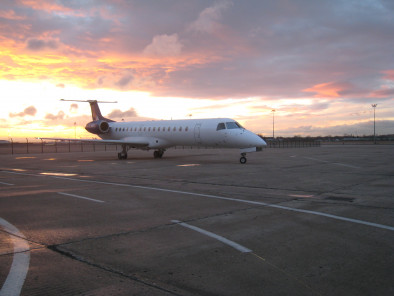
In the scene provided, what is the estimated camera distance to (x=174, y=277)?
4.13 m

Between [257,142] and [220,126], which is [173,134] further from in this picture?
[257,142]

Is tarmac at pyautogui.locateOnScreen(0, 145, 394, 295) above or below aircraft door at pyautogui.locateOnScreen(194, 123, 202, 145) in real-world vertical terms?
below

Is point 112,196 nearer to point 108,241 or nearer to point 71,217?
point 71,217

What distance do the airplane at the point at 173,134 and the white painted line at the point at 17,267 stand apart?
698 inches

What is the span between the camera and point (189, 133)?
85.2ft

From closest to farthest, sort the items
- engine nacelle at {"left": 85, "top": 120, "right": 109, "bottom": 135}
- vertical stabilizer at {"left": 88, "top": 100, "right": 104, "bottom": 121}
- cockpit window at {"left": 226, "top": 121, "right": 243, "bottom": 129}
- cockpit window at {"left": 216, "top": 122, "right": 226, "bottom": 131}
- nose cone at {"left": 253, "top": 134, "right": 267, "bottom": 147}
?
1. nose cone at {"left": 253, "top": 134, "right": 267, "bottom": 147}
2. cockpit window at {"left": 226, "top": 121, "right": 243, "bottom": 129}
3. cockpit window at {"left": 216, "top": 122, "right": 226, "bottom": 131}
4. engine nacelle at {"left": 85, "top": 120, "right": 109, "bottom": 135}
5. vertical stabilizer at {"left": 88, "top": 100, "right": 104, "bottom": 121}

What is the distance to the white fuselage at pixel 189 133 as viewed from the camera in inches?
897

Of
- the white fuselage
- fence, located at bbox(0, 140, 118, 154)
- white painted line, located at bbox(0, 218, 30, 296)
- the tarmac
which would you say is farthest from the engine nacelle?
white painted line, located at bbox(0, 218, 30, 296)

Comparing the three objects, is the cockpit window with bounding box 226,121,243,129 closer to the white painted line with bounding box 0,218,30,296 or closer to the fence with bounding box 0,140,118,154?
the white painted line with bounding box 0,218,30,296

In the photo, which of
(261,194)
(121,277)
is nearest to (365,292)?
(121,277)

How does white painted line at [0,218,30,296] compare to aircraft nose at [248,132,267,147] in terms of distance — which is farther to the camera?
aircraft nose at [248,132,267,147]

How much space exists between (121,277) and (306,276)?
2.25 metres

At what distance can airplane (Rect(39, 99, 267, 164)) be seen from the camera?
74.6ft

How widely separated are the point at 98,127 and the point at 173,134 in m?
10.2
